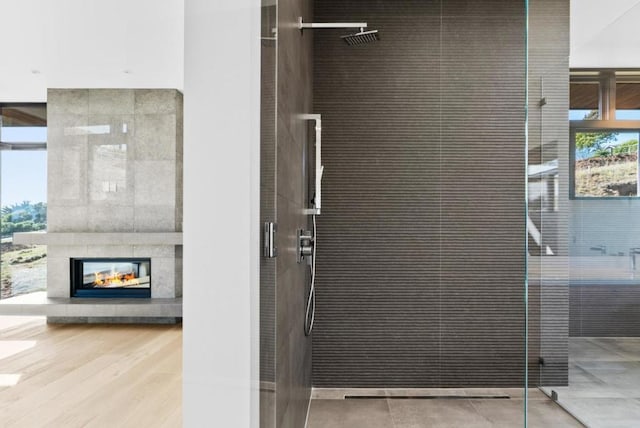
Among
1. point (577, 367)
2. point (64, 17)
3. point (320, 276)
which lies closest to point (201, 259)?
point (577, 367)

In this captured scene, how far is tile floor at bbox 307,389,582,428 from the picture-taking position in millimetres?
2855

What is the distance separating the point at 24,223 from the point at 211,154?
5.91 metres

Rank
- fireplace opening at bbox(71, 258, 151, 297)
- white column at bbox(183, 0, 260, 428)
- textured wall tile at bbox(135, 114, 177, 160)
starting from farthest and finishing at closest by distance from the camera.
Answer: fireplace opening at bbox(71, 258, 151, 297) < textured wall tile at bbox(135, 114, 177, 160) < white column at bbox(183, 0, 260, 428)

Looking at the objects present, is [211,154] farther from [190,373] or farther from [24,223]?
[24,223]

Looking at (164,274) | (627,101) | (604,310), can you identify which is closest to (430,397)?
(604,310)

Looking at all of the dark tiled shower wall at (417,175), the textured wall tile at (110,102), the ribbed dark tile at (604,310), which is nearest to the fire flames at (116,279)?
Answer: the textured wall tile at (110,102)

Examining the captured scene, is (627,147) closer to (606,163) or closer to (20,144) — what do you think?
(606,163)

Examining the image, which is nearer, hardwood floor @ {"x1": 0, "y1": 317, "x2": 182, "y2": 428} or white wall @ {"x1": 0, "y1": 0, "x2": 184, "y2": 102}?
hardwood floor @ {"x1": 0, "y1": 317, "x2": 182, "y2": 428}

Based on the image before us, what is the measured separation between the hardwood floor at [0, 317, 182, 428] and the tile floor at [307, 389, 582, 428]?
2.91 ft

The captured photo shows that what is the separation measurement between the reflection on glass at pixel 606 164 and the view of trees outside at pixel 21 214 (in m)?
5.95

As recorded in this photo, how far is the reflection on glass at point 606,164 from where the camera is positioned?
6.29 feet

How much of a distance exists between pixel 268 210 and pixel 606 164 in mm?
1402

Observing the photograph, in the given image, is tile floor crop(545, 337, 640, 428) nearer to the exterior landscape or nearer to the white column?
the white column

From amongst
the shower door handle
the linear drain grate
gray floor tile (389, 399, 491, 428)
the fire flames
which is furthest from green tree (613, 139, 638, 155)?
the fire flames
